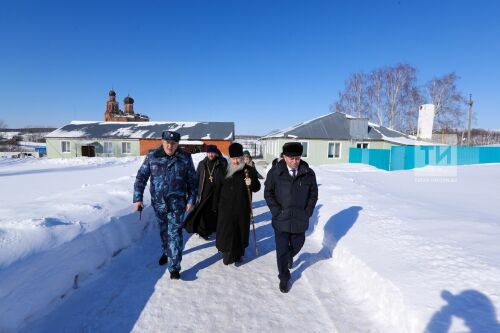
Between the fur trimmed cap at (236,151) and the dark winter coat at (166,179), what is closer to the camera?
the dark winter coat at (166,179)

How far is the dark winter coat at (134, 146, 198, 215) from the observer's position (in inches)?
133

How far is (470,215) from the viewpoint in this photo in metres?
5.32

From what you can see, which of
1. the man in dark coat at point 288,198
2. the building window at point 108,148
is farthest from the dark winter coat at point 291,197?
the building window at point 108,148

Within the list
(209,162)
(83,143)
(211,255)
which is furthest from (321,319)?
(83,143)

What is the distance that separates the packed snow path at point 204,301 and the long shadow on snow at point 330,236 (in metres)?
0.04

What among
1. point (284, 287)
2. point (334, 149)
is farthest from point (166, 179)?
point (334, 149)

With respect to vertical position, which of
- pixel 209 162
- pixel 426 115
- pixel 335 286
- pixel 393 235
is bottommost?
pixel 335 286

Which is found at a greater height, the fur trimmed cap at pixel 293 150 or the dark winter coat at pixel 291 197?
the fur trimmed cap at pixel 293 150

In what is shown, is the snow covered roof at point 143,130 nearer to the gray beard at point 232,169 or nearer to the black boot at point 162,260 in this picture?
the gray beard at point 232,169

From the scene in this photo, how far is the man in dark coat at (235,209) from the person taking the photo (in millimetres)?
3889

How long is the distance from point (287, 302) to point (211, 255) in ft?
5.30

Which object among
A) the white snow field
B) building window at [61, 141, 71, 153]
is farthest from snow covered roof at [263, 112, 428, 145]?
building window at [61, 141, 71, 153]

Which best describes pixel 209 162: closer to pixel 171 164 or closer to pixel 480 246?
pixel 171 164

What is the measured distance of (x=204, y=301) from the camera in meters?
2.95
